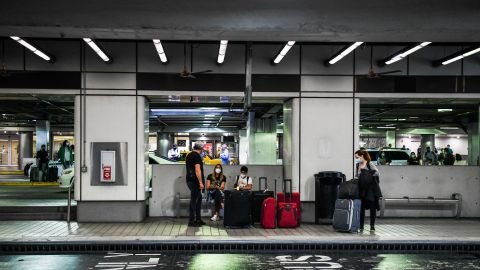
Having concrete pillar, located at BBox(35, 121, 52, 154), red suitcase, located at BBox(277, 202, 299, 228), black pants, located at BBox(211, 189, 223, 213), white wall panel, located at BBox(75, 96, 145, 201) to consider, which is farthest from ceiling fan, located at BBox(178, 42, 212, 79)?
concrete pillar, located at BBox(35, 121, 52, 154)

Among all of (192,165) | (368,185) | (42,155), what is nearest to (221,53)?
(192,165)

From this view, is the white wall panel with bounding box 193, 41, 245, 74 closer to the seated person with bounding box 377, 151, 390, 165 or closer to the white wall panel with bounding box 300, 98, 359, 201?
the white wall panel with bounding box 300, 98, 359, 201

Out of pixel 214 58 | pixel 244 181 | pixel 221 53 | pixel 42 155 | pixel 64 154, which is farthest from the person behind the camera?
pixel 64 154

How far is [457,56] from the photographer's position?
39.7ft

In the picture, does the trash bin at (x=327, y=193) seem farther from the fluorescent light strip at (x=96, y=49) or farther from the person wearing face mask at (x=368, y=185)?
the fluorescent light strip at (x=96, y=49)

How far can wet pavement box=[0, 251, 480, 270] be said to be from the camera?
8141mm

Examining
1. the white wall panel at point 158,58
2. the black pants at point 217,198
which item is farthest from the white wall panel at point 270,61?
the black pants at point 217,198

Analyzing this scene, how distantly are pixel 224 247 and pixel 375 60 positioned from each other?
6.42m

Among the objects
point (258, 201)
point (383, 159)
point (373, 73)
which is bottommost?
point (258, 201)

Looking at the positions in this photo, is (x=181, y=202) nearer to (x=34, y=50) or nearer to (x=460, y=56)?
(x=34, y=50)

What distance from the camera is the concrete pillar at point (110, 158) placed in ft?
41.1

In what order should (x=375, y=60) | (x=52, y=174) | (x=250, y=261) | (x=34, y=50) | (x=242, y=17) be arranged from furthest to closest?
(x=52, y=174) < (x=375, y=60) < (x=34, y=50) < (x=250, y=261) < (x=242, y=17)

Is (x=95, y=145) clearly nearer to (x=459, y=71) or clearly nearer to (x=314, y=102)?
(x=314, y=102)

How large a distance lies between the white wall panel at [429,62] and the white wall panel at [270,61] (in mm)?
2937
